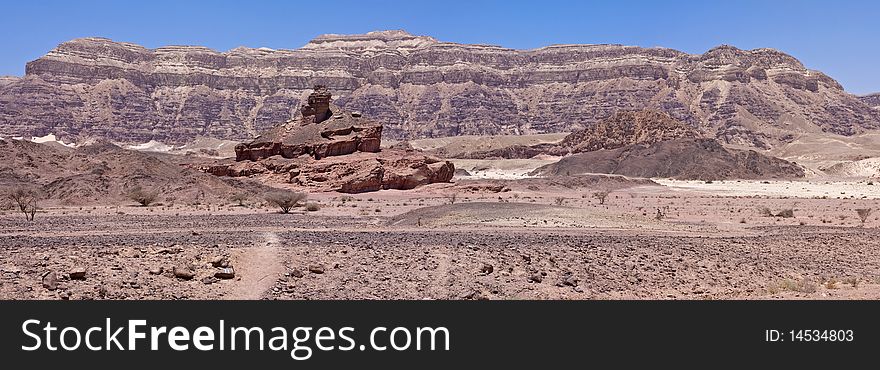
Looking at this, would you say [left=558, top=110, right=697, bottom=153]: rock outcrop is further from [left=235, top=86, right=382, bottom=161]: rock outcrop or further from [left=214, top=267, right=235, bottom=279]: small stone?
[left=214, top=267, right=235, bottom=279]: small stone

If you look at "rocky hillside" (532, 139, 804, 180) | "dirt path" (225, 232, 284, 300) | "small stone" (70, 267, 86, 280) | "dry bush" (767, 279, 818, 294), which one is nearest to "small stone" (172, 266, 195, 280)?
"dirt path" (225, 232, 284, 300)

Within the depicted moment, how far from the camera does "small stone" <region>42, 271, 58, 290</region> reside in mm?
11344

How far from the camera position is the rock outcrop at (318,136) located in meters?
52.8

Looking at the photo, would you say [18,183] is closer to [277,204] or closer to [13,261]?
[277,204]

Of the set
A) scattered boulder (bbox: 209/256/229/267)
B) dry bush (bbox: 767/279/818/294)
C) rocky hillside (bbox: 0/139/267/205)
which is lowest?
dry bush (bbox: 767/279/818/294)

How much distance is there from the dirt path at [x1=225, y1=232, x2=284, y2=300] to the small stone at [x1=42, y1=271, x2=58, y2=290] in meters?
2.40

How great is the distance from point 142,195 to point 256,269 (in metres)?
25.1

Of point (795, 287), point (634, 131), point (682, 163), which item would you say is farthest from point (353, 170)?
point (634, 131)

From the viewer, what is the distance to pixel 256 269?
13.3 metres

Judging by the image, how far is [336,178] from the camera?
48.2 metres

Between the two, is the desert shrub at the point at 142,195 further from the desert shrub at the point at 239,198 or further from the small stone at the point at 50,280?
the small stone at the point at 50,280

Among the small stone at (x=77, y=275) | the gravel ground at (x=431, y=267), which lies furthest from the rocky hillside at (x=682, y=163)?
the small stone at (x=77, y=275)

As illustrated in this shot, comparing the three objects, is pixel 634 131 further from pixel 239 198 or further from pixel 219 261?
pixel 219 261

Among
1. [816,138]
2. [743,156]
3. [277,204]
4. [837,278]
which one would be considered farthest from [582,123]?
[837,278]
